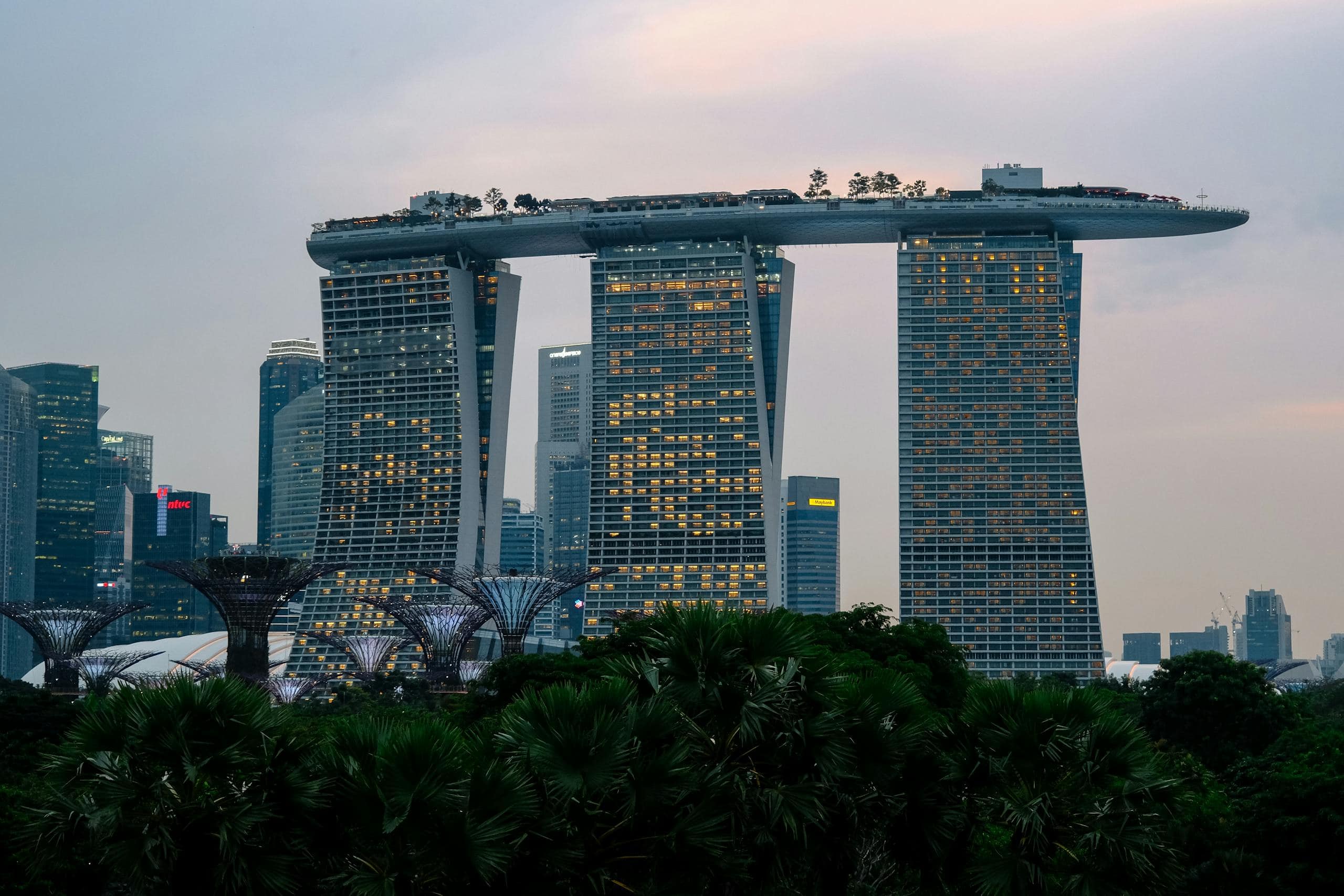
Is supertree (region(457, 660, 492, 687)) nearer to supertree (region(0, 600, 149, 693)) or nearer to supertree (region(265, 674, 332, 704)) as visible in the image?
supertree (region(265, 674, 332, 704))

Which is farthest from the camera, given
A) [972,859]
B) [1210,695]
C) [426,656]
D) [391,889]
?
[426,656]

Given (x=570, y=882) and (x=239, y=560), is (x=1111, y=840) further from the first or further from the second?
(x=239, y=560)

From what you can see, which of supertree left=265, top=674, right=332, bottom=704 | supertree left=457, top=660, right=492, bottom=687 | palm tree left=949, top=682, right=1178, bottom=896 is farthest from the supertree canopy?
palm tree left=949, top=682, right=1178, bottom=896

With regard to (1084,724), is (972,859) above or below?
below

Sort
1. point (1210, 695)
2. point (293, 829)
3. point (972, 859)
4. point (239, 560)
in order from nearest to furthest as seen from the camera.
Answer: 1. point (293, 829)
2. point (972, 859)
3. point (1210, 695)
4. point (239, 560)

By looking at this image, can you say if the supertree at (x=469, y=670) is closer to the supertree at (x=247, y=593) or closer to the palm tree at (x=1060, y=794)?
the supertree at (x=247, y=593)

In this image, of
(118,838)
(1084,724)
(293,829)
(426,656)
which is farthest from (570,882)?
(426,656)

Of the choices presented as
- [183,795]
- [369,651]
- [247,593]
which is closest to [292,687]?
[369,651]
